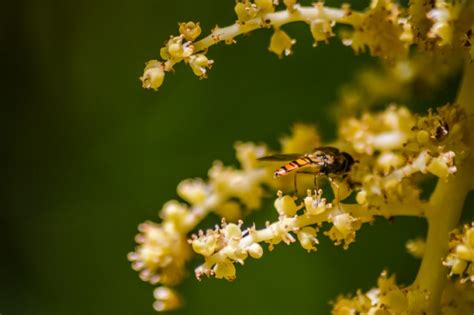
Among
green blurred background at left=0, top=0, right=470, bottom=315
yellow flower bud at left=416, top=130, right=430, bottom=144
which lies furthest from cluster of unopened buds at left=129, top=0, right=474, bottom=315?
green blurred background at left=0, top=0, right=470, bottom=315

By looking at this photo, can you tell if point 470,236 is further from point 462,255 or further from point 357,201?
point 357,201

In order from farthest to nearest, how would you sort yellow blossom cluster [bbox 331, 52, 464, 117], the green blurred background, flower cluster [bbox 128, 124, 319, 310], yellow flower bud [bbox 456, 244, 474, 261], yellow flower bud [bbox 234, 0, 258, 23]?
the green blurred background → yellow blossom cluster [bbox 331, 52, 464, 117] → flower cluster [bbox 128, 124, 319, 310] → yellow flower bud [bbox 234, 0, 258, 23] → yellow flower bud [bbox 456, 244, 474, 261]

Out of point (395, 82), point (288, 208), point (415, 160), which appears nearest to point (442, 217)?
point (415, 160)

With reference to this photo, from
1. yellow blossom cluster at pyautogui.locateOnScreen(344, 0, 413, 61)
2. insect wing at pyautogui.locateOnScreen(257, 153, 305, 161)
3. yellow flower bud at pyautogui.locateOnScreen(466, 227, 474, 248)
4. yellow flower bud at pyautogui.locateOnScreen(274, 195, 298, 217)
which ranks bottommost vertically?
yellow flower bud at pyautogui.locateOnScreen(466, 227, 474, 248)

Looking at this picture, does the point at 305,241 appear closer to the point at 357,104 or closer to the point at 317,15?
the point at 317,15

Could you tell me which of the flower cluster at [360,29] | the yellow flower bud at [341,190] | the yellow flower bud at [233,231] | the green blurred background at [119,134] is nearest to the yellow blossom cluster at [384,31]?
the flower cluster at [360,29]

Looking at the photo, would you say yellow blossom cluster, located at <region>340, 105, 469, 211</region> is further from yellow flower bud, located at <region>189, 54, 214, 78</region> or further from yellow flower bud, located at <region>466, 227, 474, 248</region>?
yellow flower bud, located at <region>189, 54, 214, 78</region>
